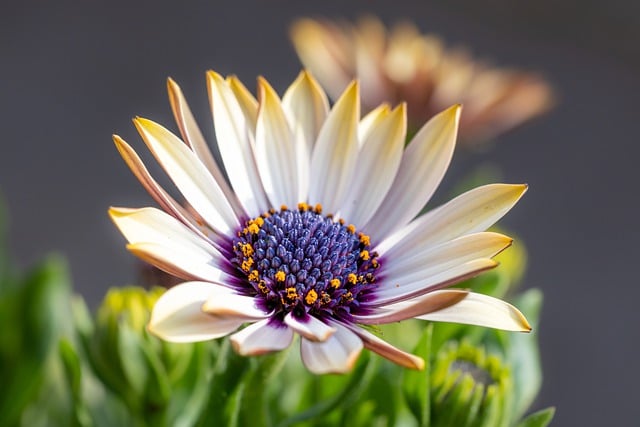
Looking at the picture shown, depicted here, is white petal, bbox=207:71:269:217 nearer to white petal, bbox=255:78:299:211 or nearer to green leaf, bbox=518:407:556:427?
white petal, bbox=255:78:299:211

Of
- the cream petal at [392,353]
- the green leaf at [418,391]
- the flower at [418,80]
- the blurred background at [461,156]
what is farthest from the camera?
the blurred background at [461,156]

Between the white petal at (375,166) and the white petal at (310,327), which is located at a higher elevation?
the white petal at (375,166)

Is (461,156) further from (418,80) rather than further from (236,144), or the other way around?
(236,144)

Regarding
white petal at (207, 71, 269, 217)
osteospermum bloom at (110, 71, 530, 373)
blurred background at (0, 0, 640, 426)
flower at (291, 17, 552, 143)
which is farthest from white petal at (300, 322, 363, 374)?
blurred background at (0, 0, 640, 426)

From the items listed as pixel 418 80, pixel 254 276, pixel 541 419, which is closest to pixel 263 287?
pixel 254 276

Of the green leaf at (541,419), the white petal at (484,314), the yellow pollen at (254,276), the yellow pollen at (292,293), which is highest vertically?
the yellow pollen at (254,276)

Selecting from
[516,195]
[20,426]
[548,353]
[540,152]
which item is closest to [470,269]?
[516,195]

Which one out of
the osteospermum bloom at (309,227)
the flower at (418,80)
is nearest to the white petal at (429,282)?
the osteospermum bloom at (309,227)

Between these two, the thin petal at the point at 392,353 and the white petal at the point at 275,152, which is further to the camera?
the white petal at the point at 275,152

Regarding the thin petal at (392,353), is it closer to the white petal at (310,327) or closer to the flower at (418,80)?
the white petal at (310,327)
